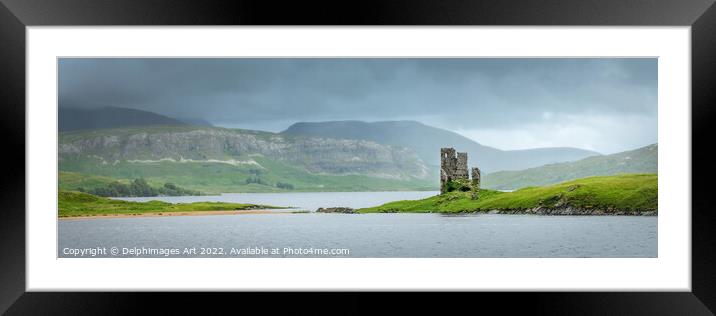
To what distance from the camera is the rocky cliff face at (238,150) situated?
9519 cm

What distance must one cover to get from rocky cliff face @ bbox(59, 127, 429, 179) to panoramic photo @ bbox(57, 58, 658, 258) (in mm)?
316

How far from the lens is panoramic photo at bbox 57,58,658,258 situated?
33.8 metres

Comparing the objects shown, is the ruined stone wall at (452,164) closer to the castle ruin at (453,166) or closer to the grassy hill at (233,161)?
the castle ruin at (453,166)

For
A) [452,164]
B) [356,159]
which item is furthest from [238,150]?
[452,164]

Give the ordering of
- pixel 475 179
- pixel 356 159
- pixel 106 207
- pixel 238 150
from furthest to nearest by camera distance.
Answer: pixel 356 159 < pixel 238 150 < pixel 475 179 < pixel 106 207

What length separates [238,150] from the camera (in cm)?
12481

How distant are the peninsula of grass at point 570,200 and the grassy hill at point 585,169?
1354 centimetres

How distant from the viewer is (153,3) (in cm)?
945

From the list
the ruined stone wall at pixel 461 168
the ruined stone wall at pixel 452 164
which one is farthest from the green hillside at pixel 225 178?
the ruined stone wall at pixel 461 168

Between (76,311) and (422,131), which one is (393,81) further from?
(76,311)

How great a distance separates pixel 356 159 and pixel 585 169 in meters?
60.7

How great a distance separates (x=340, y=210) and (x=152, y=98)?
3580cm

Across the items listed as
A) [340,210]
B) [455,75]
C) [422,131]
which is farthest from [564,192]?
[422,131]

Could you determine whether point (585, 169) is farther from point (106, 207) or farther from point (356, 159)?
point (356, 159)
